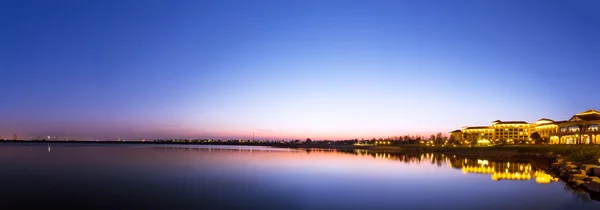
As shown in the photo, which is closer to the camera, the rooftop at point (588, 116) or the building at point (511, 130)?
the rooftop at point (588, 116)

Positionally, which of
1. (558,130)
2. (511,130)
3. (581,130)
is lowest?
(511,130)

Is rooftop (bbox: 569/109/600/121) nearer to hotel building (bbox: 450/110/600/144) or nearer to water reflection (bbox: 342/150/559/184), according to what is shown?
hotel building (bbox: 450/110/600/144)

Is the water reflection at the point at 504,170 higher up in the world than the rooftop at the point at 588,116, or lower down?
lower down

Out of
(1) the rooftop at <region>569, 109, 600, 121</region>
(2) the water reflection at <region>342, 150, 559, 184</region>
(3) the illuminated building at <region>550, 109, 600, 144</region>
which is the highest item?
(1) the rooftop at <region>569, 109, 600, 121</region>

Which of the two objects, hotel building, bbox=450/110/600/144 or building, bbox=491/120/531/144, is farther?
building, bbox=491/120/531/144

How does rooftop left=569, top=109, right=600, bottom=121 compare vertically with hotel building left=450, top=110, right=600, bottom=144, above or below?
above

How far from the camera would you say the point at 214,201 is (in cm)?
2138

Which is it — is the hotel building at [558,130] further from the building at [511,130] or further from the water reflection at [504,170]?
the water reflection at [504,170]

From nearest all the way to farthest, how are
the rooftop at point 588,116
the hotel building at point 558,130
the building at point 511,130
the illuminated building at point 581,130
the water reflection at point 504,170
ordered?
the water reflection at point 504,170
the illuminated building at point 581,130
the hotel building at point 558,130
the rooftop at point 588,116
the building at point 511,130

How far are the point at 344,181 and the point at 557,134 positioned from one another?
102538 mm

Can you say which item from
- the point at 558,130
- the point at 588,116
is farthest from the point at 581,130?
the point at 558,130

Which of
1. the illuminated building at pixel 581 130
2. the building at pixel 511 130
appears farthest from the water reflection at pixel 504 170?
the building at pixel 511 130

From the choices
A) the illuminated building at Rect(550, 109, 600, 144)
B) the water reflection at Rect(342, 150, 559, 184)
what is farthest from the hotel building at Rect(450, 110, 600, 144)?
the water reflection at Rect(342, 150, 559, 184)

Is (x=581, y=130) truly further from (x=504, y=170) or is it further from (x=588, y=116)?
(x=504, y=170)
